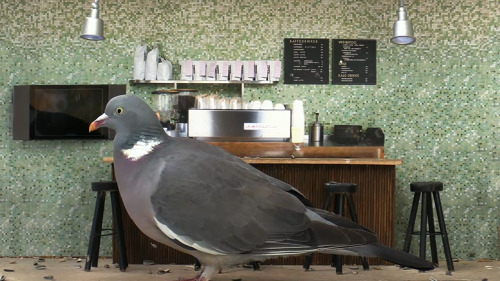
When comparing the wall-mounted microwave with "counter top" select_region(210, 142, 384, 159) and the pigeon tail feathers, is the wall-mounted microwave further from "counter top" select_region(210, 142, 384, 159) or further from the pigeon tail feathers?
the pigeon tail feathers

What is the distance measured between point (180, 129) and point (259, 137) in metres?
0.76

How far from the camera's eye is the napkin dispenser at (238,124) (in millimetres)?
5547

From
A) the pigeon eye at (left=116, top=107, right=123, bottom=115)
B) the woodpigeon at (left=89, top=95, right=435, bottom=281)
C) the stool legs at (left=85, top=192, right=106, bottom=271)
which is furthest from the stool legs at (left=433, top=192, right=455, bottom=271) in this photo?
the pigeon eye at (left=116, top=107, right=123, bottom=115)

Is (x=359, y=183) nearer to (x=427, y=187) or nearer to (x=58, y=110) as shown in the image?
(x=427, y=187)

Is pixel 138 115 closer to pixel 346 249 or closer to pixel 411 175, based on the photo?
pixel 346 249

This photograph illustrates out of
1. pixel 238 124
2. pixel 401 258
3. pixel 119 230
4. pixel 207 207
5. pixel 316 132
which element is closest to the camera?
pixel 401 258

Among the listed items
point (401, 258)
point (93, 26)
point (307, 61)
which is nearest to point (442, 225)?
point (307, 61)

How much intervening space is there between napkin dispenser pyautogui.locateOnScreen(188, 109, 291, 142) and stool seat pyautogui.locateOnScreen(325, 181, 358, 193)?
96cm

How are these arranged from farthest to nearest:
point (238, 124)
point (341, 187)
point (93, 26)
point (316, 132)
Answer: point (316, 132) < point (238, 124) < point (93, 26) < point (341, 187)

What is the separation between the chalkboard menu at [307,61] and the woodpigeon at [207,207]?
3.98m

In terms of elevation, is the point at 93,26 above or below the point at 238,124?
above

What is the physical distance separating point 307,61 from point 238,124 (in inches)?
45.2

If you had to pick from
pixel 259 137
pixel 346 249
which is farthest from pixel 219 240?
pixel 259 137

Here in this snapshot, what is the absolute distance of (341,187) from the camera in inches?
185
